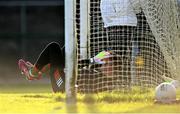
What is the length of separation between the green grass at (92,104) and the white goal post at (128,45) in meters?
0.27

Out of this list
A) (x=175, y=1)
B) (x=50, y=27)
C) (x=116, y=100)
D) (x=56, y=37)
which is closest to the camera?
(x=116, y=100)

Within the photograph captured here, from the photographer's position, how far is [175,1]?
8.51 metres

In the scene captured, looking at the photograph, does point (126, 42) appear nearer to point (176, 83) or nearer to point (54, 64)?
point (176, 83)

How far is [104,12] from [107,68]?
83 cm

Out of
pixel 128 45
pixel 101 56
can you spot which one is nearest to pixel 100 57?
pixel 101 56

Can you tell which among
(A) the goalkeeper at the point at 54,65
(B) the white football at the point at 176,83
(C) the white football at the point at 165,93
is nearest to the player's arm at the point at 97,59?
(A) the goalkeeper at the point at 54,65

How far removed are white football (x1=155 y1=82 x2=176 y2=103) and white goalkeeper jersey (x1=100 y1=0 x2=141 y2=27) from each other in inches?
53.0

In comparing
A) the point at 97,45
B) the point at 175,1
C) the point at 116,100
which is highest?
the point at 175,1

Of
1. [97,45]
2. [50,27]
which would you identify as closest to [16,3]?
[50,27]

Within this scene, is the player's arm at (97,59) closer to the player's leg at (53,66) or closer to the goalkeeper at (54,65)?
the goalkeeper at (54,65)

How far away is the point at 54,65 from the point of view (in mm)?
8805

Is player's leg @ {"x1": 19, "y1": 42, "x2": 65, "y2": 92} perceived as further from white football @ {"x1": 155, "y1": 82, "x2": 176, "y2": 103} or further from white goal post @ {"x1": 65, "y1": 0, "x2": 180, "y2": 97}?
white football @ {"x1": 155, "y1": 82, "x2": 176, "y2": 103}

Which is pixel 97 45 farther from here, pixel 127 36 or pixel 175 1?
pixel 175 1

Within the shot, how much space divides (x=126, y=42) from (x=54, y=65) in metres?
1.11
